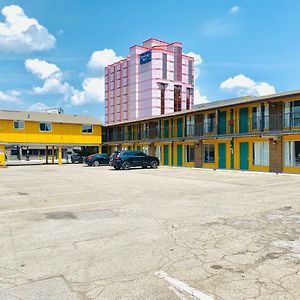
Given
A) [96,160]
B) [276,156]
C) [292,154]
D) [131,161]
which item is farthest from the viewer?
[96,160]

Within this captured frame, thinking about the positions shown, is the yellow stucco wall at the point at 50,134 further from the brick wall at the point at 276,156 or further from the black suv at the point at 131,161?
the brick wall at the point at 276,156

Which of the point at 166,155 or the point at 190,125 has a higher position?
the point at 190,125

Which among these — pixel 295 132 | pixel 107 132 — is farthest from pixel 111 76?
pixel 295 132

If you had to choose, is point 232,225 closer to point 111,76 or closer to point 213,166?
point 213,166

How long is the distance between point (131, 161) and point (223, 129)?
28.8 feet

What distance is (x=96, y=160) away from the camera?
35375 millimetres

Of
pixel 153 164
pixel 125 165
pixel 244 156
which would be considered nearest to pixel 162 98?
pixel 153 164

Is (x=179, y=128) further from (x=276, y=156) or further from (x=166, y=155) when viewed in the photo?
(x=276, y=156)

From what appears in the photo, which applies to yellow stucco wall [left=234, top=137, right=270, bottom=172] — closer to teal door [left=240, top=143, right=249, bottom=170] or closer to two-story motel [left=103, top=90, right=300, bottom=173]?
two-story motel [left=103, top=90, right=300, bottom=173]

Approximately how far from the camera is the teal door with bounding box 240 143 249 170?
26.0 m

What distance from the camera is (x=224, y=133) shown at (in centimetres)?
2847

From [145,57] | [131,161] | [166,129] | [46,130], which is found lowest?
[131,161]

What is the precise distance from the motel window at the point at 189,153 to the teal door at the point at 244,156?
244 inches

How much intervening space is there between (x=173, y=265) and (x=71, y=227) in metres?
3.17
